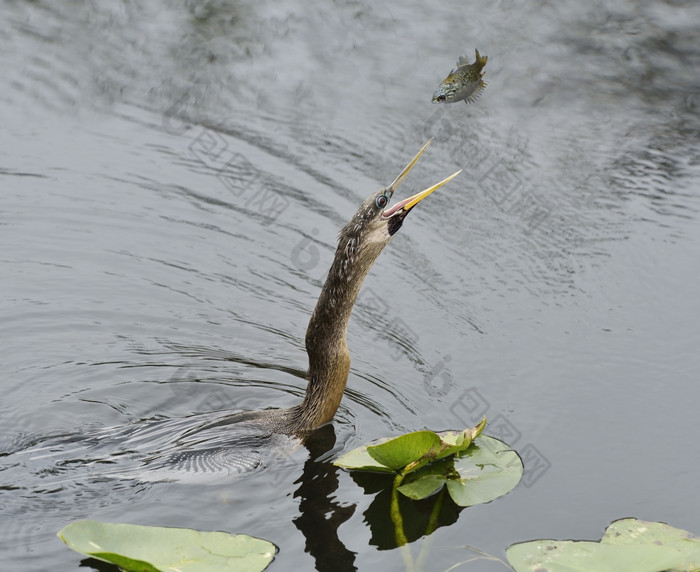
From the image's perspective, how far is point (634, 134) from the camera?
9.34 meters

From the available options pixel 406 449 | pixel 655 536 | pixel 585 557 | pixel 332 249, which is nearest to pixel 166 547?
pixel 406 449

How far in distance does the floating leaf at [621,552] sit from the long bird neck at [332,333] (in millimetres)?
1479

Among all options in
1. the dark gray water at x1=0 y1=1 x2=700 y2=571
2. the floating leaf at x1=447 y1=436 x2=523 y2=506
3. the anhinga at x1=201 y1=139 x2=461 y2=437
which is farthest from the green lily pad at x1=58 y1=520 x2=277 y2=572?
the anhinga at x1=201 y1=139 x2=461 y2=437

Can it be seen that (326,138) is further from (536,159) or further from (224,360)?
(224,360)

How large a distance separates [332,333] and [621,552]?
6.48ft

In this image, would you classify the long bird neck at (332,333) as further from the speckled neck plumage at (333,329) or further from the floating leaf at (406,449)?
the floating leaf at (406,449)

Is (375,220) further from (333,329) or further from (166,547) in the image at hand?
(166,547)

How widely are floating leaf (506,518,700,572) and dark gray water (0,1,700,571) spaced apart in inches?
8.8

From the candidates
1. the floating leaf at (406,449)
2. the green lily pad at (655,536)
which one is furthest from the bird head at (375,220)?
the green lily pad at (655,536)

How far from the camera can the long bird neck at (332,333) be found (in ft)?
17.7

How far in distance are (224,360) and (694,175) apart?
4.68 m

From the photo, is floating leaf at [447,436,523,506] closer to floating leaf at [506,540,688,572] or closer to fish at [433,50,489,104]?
floating leaf at [506,540,688,572]

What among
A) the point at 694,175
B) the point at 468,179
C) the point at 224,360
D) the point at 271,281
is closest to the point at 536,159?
the point at 468,179

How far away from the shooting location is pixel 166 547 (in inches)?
172
